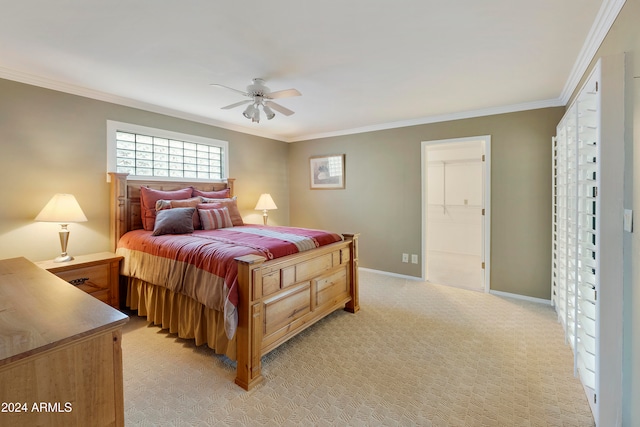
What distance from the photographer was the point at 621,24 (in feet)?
5.36

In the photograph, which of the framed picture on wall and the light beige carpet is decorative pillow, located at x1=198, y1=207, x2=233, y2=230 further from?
the framed picture on wall

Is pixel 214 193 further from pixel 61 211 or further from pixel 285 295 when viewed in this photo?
pixel 285 295

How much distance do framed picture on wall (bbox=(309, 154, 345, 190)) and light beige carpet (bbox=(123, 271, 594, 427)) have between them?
2664 millimetres

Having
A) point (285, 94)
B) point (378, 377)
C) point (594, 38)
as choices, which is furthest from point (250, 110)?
point (594, 38)

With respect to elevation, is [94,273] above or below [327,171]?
below

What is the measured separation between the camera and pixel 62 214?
269 centimetres

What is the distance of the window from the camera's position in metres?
3.44

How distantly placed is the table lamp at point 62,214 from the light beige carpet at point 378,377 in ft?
3.34

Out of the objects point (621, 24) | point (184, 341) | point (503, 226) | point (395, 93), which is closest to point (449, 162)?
point (503, 226)

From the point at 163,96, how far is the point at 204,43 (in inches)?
58.4

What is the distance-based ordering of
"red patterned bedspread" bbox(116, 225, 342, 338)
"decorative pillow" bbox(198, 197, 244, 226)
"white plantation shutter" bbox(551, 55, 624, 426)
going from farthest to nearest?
A: "decorative pillow" bbox(198, 197, 244, 226), "red patterned bedspread" bbox(116, 225, 342, 338), "white plantation shutter" bbox(551, 55, 624, 426)

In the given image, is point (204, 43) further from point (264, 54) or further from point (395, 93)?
point (395, 93)

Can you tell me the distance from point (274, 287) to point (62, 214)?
7.03 ft

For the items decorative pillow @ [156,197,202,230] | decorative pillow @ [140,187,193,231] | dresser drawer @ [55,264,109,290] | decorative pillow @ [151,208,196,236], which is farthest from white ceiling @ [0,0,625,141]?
dresser drawer @ [55,264,109,290]
